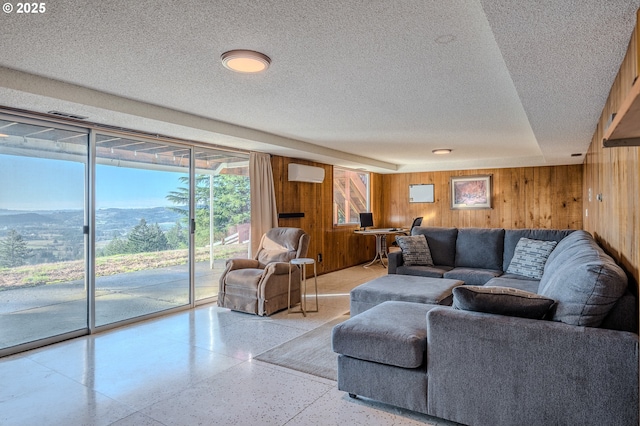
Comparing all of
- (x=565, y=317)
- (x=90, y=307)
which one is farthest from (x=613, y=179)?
(x=90, y=307)

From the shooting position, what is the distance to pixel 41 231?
3.43 metres

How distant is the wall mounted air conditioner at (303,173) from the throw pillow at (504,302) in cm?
426

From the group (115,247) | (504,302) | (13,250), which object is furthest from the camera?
(115,247)

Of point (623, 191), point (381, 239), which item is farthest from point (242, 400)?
point (381, 239)

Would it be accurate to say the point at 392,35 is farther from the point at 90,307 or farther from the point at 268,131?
the point at 90,307

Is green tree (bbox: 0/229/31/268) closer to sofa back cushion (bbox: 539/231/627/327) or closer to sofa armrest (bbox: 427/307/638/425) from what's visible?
sofa armrest (bbox: 427/307/638/425)

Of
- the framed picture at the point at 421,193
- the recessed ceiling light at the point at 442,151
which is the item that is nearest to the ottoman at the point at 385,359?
the recessed ceiling light at the point at 442,151

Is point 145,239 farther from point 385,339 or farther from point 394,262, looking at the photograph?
point 385,339

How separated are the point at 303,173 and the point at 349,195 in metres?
2.16

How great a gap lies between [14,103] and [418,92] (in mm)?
3205

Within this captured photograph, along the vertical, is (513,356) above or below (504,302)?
below

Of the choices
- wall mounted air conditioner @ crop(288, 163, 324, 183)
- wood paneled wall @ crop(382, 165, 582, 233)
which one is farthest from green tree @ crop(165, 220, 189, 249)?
wood paneled wall @ crop(382, 165, 582, 233)

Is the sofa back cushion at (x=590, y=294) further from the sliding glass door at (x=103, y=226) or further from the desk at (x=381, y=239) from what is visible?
the desk at (x=381, y=239)

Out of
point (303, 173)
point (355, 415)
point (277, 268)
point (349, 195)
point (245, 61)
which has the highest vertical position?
point (245, 61)
